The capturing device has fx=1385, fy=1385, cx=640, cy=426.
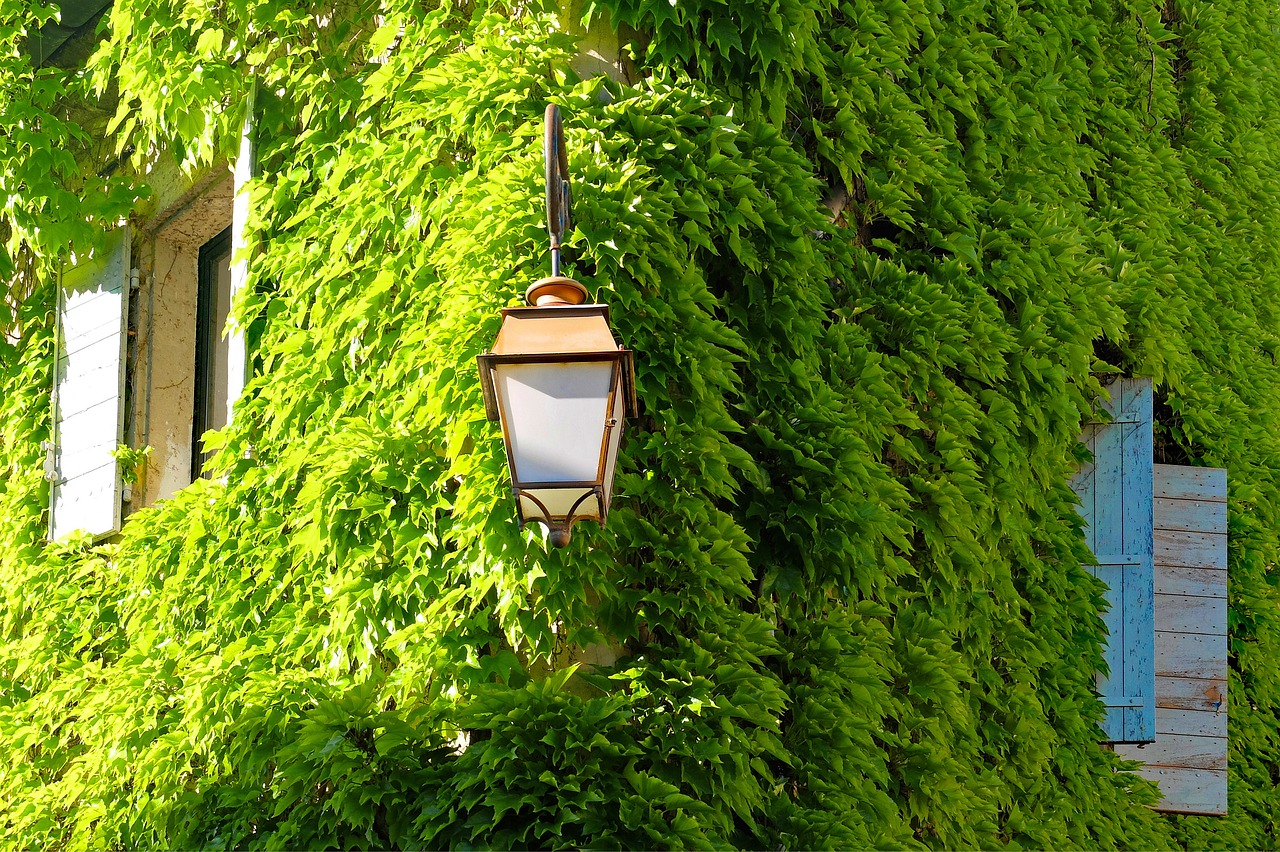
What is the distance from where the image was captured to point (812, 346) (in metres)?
4.23

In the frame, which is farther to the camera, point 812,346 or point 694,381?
point 812,346

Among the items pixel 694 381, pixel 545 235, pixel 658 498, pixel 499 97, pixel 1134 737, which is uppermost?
pixel 499 97

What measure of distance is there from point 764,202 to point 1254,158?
16.7ft

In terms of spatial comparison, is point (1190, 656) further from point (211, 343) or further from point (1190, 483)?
point (211, 343)

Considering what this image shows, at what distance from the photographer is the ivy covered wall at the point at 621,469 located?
3.58 meters

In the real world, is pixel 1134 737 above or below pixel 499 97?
below

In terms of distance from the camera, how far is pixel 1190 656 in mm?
5934

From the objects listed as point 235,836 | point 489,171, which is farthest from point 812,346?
point 235,836

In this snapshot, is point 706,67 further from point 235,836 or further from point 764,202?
point 235,836

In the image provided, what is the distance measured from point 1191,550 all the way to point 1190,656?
45 centimetres

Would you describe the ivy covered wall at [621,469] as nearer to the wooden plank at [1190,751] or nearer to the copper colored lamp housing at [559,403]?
the wooden plank at [1190,751]

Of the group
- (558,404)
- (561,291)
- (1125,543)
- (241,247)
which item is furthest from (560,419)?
(1125,543)

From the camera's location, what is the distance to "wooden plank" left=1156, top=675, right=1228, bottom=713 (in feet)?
19.3

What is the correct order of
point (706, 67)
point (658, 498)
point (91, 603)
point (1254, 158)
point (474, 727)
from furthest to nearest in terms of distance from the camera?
point (1254, 158) → point (91, 603) → point (706, 67) → point (658, 498) → point (474, 727)
